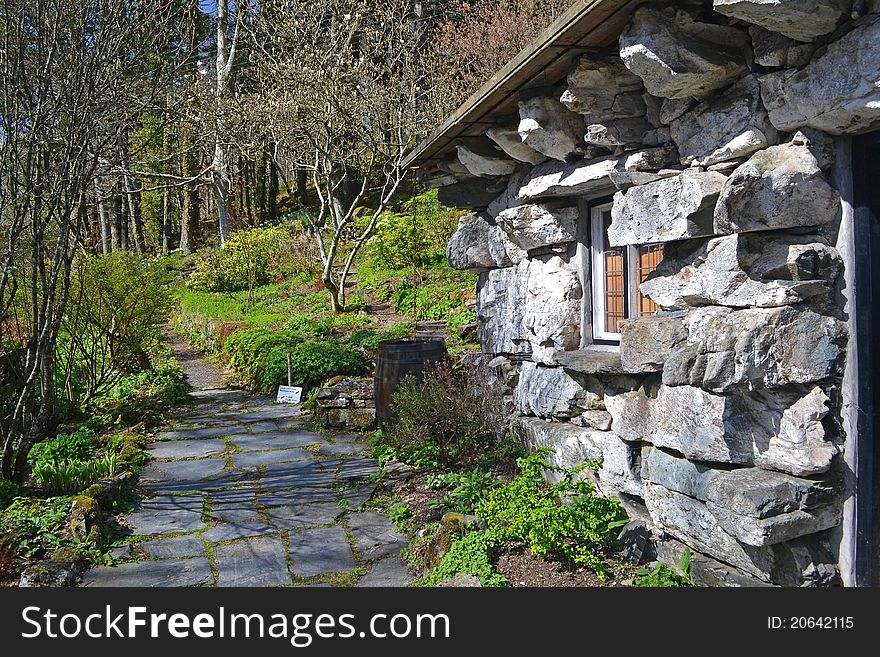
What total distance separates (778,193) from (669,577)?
1.89 metres

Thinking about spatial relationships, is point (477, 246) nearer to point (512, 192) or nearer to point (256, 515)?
point (512, 192)

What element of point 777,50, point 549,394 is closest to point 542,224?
point 549,394

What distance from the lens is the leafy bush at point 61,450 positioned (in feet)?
17.7

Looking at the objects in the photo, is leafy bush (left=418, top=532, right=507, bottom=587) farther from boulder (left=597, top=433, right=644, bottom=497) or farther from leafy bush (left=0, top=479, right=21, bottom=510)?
leafy bush (left=0, top=479, right=21, bottom=510)

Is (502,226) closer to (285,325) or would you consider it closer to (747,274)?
(747,274)

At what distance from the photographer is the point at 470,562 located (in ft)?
11.4

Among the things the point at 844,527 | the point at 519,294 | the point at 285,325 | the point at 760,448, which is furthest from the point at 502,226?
the point at 285,325

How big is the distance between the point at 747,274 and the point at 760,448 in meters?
0.78

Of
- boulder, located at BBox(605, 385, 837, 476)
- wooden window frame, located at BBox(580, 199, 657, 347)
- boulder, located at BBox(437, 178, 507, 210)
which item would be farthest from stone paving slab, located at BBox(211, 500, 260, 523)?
boulder, located at BBox(437, 178, 507, 210)

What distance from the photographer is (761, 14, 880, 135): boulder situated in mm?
2393

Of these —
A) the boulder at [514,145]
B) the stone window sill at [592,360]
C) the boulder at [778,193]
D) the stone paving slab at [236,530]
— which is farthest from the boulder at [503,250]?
the stone paving slab at [236,530]

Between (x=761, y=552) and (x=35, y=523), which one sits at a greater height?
(x=761, y=552)
